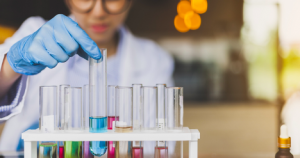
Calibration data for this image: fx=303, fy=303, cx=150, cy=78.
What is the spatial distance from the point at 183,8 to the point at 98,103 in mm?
1548

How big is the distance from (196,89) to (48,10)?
130 cm

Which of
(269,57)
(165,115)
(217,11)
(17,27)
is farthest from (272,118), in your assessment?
(17,27)

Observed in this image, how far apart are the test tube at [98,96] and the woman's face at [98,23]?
106cm

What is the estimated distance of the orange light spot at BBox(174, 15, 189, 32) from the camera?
2.32 m

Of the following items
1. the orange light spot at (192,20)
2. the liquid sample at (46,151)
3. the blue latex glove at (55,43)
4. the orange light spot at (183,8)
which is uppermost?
the orange light spot at (183,8)

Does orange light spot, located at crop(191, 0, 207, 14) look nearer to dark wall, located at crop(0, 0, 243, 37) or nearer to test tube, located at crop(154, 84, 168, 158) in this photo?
dark wall, located at crop(0, 0, 243, 37)

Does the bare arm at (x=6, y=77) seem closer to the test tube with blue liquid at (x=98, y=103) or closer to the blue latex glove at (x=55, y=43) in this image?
the blue latex glove at (x=55, y=43)

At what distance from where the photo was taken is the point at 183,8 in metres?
2.35

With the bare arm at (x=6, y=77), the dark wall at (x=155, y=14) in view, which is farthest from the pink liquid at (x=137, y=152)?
the dark wall at (x=155, y=14)

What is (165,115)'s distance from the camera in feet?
3.33

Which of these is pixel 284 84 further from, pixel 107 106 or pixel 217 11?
pixel 107 106

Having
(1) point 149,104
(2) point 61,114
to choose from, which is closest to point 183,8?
(1) point 149,104

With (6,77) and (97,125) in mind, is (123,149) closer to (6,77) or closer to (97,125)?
(97,125)

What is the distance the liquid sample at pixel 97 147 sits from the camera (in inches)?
39.3
